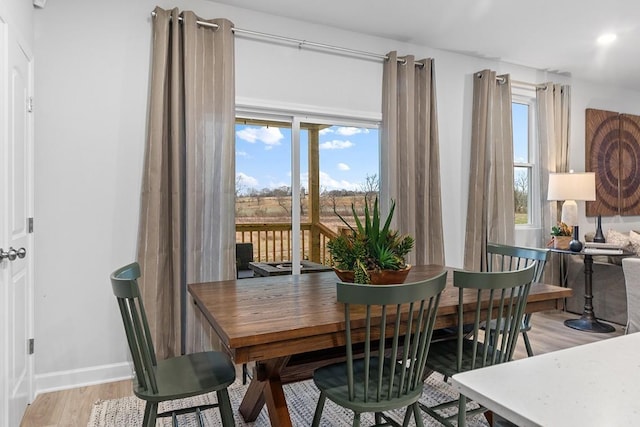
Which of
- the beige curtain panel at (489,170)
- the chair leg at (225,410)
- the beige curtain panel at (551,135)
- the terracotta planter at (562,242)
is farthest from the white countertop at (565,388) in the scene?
the beige curtain panel at (551,135)

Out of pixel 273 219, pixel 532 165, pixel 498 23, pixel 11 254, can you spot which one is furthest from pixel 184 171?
pixel 532 165

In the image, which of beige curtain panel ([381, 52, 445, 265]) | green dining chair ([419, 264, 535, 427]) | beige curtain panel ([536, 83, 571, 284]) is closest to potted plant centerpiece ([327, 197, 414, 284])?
green dining chair ([419, 264, 535, 427])

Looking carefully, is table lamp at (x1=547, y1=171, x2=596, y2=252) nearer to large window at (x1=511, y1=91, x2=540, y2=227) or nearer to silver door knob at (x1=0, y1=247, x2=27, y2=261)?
large window at (x1=511, y1=91, x2=540, y2=227)

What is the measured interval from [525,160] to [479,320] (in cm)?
356

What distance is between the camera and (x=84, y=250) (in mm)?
2771

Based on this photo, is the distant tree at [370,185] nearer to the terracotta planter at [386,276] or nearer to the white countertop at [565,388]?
the terracotta planter at [386,276]

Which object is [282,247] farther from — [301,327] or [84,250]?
[301,327]

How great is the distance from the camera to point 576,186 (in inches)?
166

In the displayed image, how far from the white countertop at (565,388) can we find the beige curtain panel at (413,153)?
111 inches

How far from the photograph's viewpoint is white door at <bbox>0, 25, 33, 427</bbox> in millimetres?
1993

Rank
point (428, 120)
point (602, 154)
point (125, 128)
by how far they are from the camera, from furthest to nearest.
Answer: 1. point (602, 154)
2. point (428, 120)
3. point (125, 128)

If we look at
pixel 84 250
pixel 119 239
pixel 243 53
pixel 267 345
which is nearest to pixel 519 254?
pixel 267 345

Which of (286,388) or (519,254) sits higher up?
(519,254)

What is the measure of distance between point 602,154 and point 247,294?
5.06 metres
